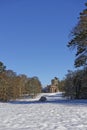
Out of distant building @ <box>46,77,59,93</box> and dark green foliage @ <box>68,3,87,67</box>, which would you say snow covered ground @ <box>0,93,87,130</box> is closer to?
dark green foliage @ <box>68,3,87,67</box>

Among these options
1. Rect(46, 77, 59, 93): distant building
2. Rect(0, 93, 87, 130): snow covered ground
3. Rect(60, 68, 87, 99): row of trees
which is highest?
Rect(46, 77, 59, 93): distant building

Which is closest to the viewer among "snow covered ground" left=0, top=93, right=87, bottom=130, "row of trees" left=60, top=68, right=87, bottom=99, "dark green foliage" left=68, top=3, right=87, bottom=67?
"snow covered ground" left=0, top=93, right=87, bottom=130

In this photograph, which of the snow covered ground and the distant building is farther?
the distant building

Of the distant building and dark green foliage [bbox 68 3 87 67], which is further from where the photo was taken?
the distant building

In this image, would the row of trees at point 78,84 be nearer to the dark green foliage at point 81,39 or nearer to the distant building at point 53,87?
the dark green foliage at point 81,39

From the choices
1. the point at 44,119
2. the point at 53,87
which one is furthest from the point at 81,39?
the point at 53,87

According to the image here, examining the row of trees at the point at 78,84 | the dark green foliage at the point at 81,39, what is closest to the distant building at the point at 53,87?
the row of trees at the point at 78,84

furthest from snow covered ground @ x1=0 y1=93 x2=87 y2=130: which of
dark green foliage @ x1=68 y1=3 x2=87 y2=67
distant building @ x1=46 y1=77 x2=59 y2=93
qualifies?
distant building @ x1=46 y1=77 x2=59 y2=93

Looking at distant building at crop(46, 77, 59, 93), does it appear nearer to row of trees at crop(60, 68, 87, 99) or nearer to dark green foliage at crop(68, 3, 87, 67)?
row of trees at crop(60, 68, 87, 99)

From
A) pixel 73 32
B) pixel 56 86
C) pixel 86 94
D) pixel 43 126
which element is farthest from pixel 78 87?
pixel 56 86

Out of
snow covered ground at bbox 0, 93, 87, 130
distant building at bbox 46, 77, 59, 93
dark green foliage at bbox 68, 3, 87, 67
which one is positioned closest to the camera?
A: snow covered ground at bbox 0, 93, 87, 130

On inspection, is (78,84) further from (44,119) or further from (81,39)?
(44,119)

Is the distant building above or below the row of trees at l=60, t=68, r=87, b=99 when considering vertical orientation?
above

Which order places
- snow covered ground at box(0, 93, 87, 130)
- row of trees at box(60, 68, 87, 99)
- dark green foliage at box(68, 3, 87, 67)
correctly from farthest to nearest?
row of trees at box(60, 68, 87, 99) < dark green foliage at box(68, 3, 87, 67) < snow covered ground at box(0, 93, 87, 130)
